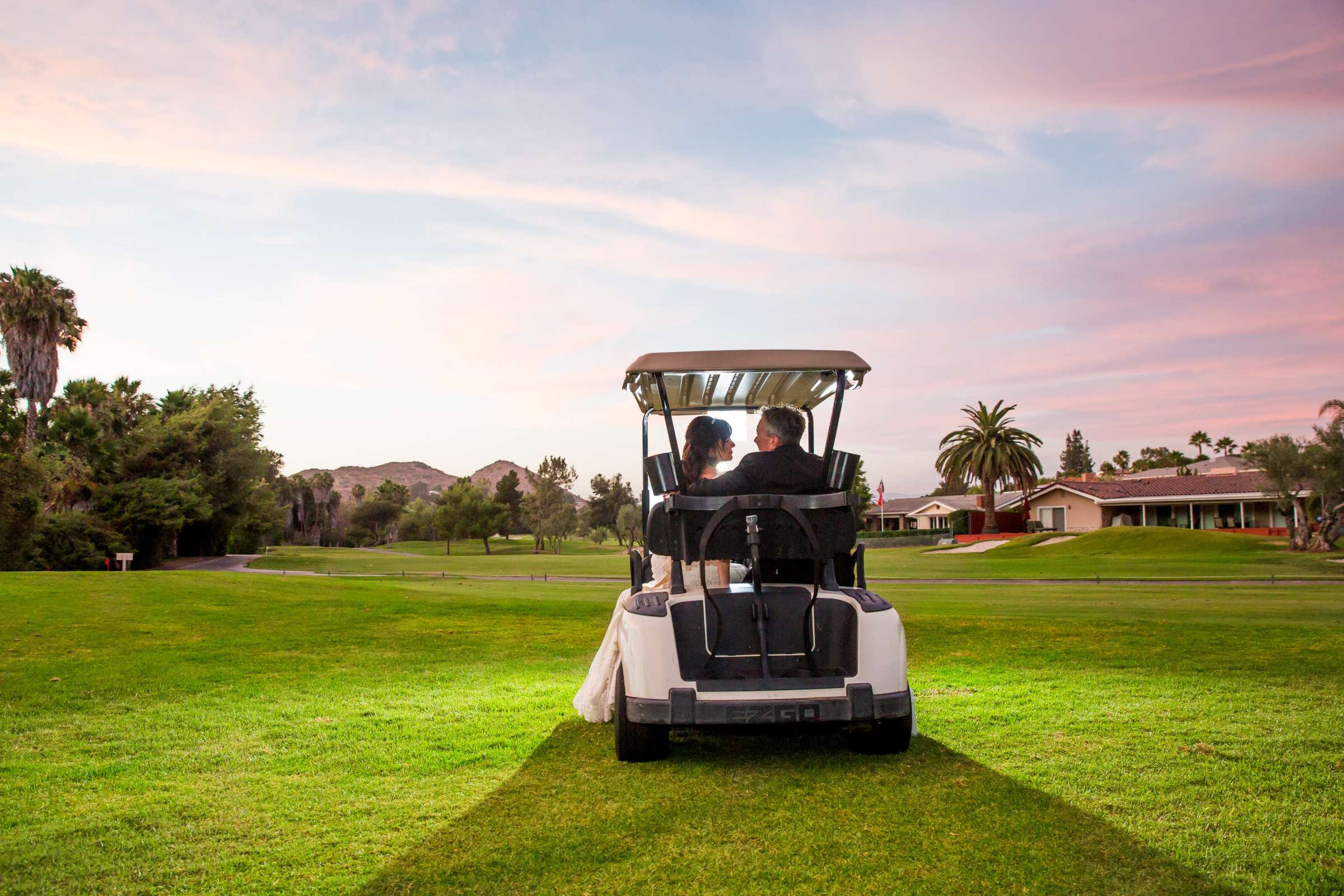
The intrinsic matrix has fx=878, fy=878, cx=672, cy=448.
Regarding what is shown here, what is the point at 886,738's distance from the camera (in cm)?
484

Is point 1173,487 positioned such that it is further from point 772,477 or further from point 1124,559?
point 772,477

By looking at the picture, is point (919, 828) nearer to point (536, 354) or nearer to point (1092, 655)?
point (1092, 655)

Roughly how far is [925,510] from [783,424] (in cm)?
8116

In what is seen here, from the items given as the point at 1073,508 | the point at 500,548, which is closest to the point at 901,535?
the point at 1073,508

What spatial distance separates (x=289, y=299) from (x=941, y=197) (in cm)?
1485

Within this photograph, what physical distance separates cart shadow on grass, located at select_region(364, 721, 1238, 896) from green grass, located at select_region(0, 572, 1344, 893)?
0.02 m

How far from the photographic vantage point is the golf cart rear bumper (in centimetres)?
434

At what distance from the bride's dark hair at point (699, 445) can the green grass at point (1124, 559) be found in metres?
26.0

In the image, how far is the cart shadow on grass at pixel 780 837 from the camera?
3068 millimetres

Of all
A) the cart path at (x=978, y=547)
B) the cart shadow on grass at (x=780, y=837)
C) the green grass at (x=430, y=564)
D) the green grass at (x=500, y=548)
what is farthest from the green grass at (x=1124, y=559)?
the green grass at (x=500, y=548)

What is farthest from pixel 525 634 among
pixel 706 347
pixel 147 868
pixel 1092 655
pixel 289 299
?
pixel 289 299

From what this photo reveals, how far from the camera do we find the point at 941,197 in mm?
16750

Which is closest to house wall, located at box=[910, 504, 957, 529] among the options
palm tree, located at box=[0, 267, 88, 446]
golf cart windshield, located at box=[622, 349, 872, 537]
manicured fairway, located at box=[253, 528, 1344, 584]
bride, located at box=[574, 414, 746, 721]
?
manicured fairway, located at box=[253, 528, 1344, 584]

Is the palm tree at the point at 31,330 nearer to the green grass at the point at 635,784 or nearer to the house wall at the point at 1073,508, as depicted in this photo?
the green grass at the point at 635,784
